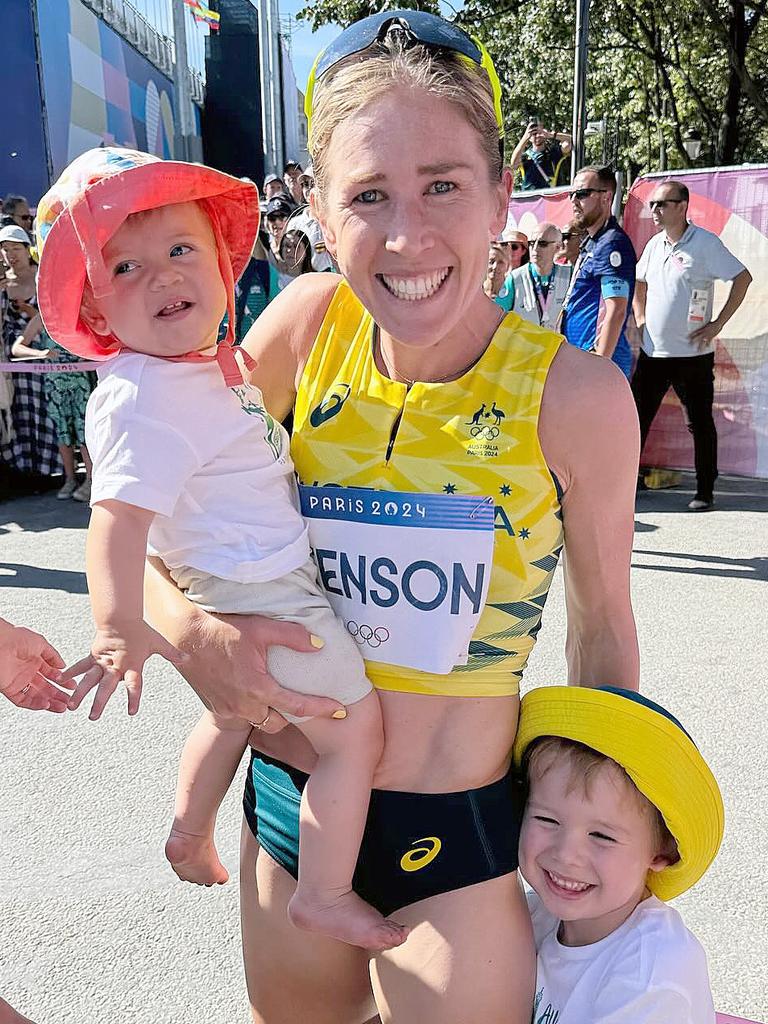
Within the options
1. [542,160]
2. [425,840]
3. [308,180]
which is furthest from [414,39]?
[542,160]

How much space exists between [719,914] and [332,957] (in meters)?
1.42

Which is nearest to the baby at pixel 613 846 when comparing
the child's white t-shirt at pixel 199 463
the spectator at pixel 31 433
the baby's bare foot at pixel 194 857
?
the child's white t-shirt at pixel 199 463

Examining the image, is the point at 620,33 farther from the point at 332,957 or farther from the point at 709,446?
the point at 332,957

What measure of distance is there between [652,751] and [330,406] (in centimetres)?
66

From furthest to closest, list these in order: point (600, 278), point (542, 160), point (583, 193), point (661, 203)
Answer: point (542, 160), point (661, 203), point (583, 193), point (600, 278)

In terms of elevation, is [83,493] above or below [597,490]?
below

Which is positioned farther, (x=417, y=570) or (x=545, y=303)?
(x=545, y=303)

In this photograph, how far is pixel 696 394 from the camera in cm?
643

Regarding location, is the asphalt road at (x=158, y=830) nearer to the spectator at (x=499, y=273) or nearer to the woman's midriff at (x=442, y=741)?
the woman's midriff at (x=442, y=741)

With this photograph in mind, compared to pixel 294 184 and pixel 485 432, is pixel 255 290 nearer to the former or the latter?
pixel 294 184

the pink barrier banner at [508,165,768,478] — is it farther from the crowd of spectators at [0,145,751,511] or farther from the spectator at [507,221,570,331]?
the spectator at [507,221,570,331]

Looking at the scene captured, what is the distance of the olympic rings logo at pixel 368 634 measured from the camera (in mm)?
1311

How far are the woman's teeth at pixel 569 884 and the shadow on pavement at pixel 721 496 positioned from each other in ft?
17.2

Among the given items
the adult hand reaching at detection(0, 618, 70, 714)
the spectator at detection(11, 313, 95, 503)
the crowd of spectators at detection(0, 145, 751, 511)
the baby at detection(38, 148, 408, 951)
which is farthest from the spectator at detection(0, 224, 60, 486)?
the baby at detection(38, 148, 408, 951)
